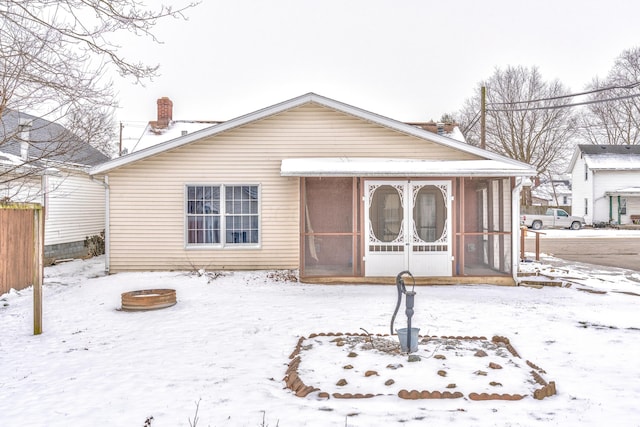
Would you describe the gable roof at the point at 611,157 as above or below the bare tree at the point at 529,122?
below

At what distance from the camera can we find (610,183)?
108ft

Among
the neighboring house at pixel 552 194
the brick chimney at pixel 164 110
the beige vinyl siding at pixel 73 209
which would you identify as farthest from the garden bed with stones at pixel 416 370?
the neighboring house at pixel 552 194

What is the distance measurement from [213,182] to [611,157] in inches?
1352

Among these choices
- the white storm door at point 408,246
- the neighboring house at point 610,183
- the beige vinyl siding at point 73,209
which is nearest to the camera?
the white storm door at point 408,246

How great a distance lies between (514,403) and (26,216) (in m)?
9.94

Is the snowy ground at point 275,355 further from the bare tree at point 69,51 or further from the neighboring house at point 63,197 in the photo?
the neighboring house at point 63,197

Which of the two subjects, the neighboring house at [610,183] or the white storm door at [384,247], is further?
the neighboring house at [610,183]

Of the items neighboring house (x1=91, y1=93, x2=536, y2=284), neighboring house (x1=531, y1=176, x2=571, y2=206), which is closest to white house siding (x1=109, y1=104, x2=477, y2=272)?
neighboring house (x1=91, y1=93, x2=536, y2=284)

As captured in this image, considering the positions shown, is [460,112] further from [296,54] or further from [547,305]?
[547,305]

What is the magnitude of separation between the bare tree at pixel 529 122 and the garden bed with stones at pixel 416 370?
38261mm

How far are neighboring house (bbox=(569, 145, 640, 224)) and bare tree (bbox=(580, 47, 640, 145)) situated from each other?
281 inches

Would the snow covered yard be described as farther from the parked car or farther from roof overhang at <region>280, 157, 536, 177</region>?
the parked car

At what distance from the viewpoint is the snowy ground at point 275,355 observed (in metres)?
3.86

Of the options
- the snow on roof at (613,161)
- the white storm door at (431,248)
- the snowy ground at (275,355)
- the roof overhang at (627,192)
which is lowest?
the snowy ground at (275,355)
